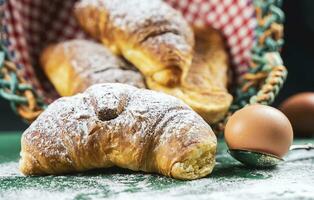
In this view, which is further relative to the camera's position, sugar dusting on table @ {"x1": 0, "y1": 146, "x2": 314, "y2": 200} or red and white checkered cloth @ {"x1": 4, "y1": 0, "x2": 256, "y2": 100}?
red and white checkered cloth @ {"x1": 4, "y1": 0, "x2": 256, "y2": 100}

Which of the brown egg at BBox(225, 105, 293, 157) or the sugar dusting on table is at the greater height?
the brown egg at BBox(225, 105, 293, 157)

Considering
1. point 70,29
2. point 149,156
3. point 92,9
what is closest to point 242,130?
point 149,156

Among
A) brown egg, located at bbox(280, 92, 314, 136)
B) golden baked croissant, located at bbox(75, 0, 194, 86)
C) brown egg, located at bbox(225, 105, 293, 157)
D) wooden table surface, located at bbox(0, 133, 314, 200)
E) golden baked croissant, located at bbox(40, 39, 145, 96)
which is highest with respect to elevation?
golden baked croissant, located at bbox(75, 0, 194, 86)

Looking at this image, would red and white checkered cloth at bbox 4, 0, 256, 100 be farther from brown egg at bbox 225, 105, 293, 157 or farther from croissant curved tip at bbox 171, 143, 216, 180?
croissant curved tip at bbox 171, 143, 216, 180

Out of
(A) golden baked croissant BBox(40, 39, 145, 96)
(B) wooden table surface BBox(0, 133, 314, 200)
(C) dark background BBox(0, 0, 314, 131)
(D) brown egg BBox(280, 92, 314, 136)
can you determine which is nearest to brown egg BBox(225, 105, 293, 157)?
(B) wooden table surface BBox(0, 133, 314, 200)

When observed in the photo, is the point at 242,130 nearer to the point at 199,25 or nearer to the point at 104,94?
the point at 104,94

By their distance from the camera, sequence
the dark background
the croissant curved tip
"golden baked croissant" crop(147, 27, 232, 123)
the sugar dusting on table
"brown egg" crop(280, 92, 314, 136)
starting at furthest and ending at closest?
the dark background → "brown egg" crop(280, 92, 314, 136) → "golden baked croissant" crop(147, 27, 232, 123) → the croissant curved tip → the sugar dusting on table

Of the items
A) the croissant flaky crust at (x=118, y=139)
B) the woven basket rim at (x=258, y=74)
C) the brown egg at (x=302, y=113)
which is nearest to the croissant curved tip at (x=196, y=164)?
the croissant flaky crust at (x=118, y=139)

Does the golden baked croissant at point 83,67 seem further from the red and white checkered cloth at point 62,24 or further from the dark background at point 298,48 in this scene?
the dark background at point 298,48
